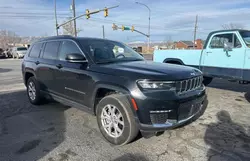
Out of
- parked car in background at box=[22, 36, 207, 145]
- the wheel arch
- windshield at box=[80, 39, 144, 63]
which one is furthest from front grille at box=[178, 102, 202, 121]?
windshield at box=[80, 39, 144, 63]

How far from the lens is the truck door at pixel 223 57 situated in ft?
19.3

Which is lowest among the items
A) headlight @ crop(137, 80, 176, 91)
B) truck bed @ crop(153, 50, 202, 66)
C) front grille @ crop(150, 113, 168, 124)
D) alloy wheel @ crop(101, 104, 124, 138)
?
alloy wheel @ crop(101, 104, 124, 138)

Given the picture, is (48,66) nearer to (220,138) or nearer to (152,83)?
(152,83)

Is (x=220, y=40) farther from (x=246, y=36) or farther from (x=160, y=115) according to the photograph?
(x=160, y=115)

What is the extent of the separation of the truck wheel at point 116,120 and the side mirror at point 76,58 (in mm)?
902

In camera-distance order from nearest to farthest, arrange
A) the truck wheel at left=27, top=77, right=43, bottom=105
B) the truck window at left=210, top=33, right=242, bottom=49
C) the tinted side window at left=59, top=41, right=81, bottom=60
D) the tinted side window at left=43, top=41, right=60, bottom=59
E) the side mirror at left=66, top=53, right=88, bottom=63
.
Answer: the side mirror at left=66, top=53, right=88, bottom=63
the tinted side window at left=59, top=41, right=81, bottom=60
the tinted side window at left=43, top=41, right=60, bottom=59
the truck wheel at left=27, top=77, right=43, bottom=105
the truck window at left=210, top=33, right=242, bottom=49

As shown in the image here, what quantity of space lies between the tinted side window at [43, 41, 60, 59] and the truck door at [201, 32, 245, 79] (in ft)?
15.8

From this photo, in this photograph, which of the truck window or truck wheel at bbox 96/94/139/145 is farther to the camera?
the truck window

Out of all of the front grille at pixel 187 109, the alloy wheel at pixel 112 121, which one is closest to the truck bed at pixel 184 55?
the front grille at pixel 187 109

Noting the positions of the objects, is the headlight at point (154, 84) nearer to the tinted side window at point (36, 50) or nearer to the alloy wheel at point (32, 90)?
the tinted side window at point (36, 50)

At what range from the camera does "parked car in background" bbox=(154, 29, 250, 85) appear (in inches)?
227

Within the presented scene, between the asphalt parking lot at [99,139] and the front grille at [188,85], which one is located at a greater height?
the front grille at [188,85]

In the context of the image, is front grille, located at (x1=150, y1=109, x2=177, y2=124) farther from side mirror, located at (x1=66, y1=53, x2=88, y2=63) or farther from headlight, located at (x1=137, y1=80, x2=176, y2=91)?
side mirror, located at (x1=66, y1=53, x2=88, y2=63)

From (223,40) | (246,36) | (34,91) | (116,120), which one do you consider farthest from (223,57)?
(34,91)
